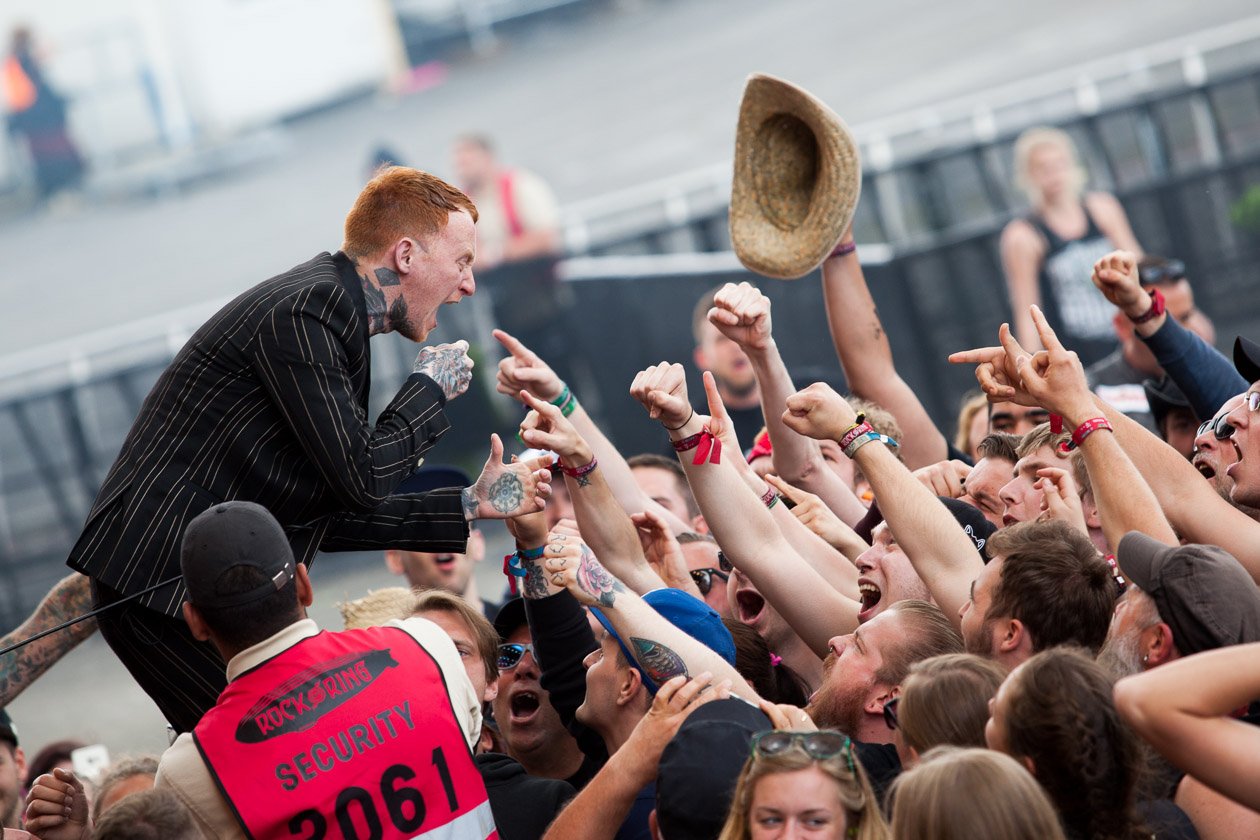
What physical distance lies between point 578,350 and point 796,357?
151 cm

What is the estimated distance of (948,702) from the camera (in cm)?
209

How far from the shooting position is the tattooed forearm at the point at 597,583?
2.46m

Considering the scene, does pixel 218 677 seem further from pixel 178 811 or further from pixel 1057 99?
pixel 1057 99

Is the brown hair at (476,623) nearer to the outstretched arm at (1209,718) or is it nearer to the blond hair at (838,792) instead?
the blond hair at (838,792)

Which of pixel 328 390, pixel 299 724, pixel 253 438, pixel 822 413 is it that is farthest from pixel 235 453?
pixel 822 413

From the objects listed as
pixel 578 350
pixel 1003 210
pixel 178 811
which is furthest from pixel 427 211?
pixel 1003 210

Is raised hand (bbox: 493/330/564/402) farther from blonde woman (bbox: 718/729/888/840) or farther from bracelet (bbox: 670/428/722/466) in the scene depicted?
blonde woman (bbox: 718/729/888/840)

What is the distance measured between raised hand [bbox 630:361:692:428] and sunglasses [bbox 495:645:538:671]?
0.62m

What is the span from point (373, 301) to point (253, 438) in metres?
0.35

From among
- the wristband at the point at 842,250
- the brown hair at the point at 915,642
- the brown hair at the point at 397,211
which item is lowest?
the brown hair at the point at 915,642

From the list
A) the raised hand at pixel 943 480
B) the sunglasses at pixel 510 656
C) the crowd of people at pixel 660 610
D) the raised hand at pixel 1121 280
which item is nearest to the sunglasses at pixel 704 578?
the crowd of people at pixel 660 610

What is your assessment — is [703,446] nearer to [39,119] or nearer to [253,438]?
[253,438]

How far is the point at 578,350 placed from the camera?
8.22 metres

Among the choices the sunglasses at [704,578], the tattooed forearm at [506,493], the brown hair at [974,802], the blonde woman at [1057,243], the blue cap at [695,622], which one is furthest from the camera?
the blonde woman at [1057,243]
